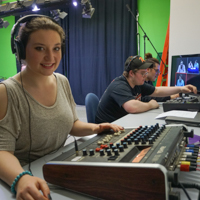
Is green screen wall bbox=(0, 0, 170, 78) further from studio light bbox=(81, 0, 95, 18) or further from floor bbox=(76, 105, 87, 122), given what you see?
floor bbox=(76, 105, 87, 122)

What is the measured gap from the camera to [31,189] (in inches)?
20.5

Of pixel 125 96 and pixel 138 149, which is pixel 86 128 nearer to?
pixel 138 149

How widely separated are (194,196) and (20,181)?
45 cm

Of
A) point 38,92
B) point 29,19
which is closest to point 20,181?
point 38,92

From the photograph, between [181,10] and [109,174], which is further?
[181,10]

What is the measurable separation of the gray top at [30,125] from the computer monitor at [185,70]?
1.25 m

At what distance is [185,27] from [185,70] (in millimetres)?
1040

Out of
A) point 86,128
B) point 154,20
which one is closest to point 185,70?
point 86,128

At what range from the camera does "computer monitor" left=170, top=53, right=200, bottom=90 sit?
Result: 1754mm

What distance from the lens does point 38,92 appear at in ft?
2.87

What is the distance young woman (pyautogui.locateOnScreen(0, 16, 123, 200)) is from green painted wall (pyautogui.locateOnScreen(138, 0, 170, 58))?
3.57 meters

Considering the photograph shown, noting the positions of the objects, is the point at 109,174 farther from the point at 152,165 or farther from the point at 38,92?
the point at 38,92

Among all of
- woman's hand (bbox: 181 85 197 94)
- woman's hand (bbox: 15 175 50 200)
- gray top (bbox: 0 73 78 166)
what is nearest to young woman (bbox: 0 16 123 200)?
gray top (bbox: 0 73 78 166)

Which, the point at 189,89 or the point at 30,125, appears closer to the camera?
the point at 30,125
